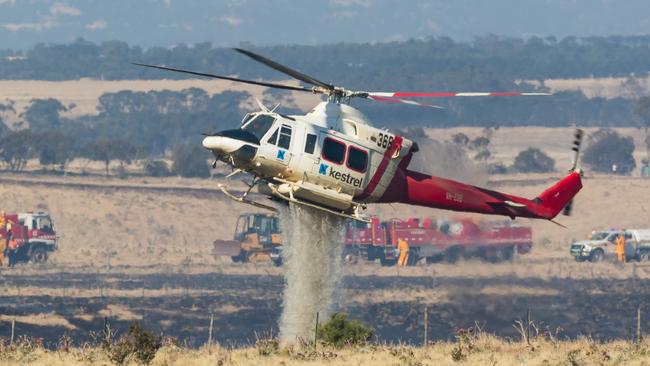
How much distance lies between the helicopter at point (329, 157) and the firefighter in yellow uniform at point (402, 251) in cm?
4493

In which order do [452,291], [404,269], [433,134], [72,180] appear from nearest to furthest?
[452,291], [404,269], [72,180], [433,134]

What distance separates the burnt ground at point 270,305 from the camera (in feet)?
197

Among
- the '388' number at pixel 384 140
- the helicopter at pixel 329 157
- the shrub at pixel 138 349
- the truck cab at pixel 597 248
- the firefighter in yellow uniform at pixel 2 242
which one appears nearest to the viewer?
the shrub at pixel 138 349

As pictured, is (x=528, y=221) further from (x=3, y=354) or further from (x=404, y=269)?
(x=3, y=354)

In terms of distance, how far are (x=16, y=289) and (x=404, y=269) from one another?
23.8m

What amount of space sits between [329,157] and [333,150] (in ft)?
0.69

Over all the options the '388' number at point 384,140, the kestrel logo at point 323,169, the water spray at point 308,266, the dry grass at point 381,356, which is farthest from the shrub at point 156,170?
the dry grass at point 381,356

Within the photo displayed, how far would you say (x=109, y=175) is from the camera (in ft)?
421

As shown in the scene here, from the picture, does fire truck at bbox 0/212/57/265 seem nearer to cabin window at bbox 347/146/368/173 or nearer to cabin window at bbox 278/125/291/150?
cabin window at bbox 347/146/368/173

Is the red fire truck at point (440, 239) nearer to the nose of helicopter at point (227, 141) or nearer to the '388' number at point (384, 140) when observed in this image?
the '388' number at point (384, 140)

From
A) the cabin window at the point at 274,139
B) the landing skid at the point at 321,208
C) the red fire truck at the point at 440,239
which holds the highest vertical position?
the cabin window at the point at 274,139

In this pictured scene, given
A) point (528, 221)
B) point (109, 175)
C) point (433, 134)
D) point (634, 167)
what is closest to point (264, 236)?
point (528, 221)

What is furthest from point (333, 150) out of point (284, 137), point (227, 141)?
point (227, 141)

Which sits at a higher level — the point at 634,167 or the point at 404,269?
the point at 634,167
